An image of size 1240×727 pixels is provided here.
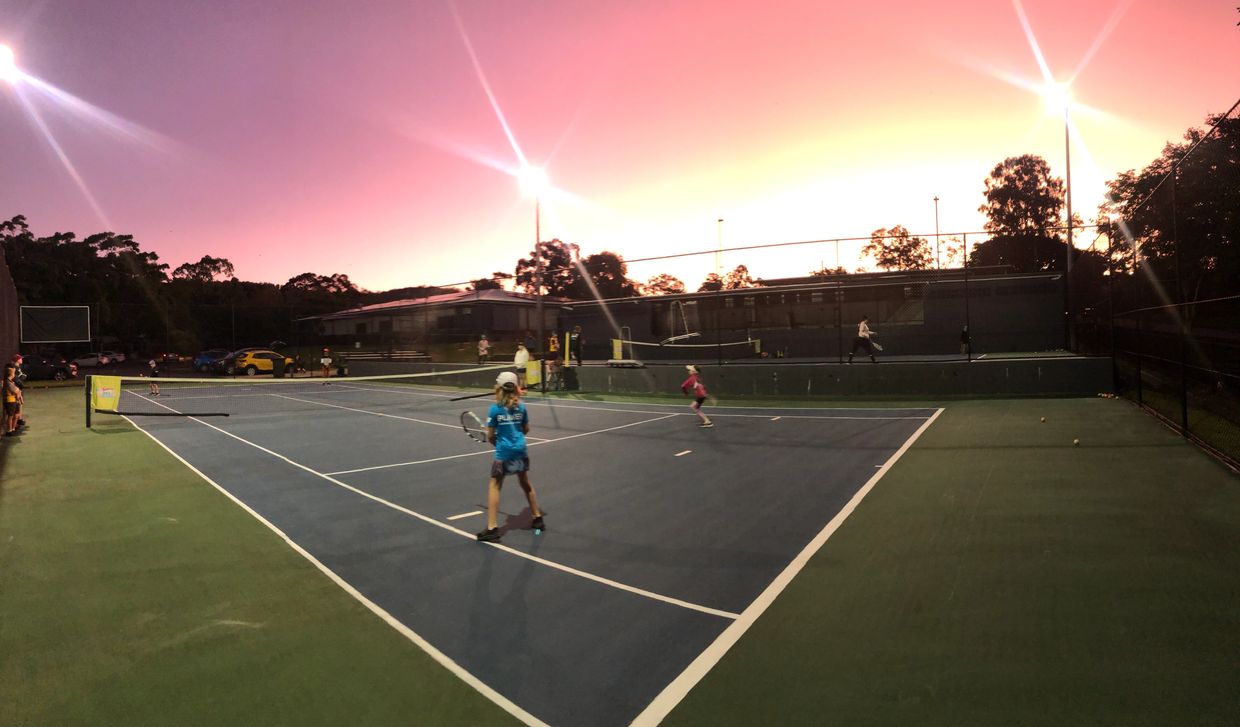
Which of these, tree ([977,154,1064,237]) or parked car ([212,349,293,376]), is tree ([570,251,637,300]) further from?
tree ([977,154,1064,237])

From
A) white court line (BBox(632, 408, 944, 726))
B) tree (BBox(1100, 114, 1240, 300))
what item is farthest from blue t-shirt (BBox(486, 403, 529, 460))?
tree (BBox(1100, 114, 1240, 300))

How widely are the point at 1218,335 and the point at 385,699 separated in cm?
1284

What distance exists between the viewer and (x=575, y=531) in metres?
6.71

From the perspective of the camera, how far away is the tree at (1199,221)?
1042cm

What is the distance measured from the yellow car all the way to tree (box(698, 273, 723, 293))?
28.1 m

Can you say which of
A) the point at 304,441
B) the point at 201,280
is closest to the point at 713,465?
the point at 304,441

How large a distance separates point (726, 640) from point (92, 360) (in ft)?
193

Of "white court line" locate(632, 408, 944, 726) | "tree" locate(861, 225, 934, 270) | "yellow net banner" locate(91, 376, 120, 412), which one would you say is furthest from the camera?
"tree" locate(861, 225, 934, 270)

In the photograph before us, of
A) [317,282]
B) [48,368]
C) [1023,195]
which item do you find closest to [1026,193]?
[1023,195]

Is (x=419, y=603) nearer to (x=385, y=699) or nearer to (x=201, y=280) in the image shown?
(x=385, y=699)

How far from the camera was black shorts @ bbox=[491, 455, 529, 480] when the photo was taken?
6.48 metres

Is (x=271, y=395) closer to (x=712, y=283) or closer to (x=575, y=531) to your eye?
(x=712, y=283)

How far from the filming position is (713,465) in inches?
392

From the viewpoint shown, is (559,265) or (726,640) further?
(559,265)
